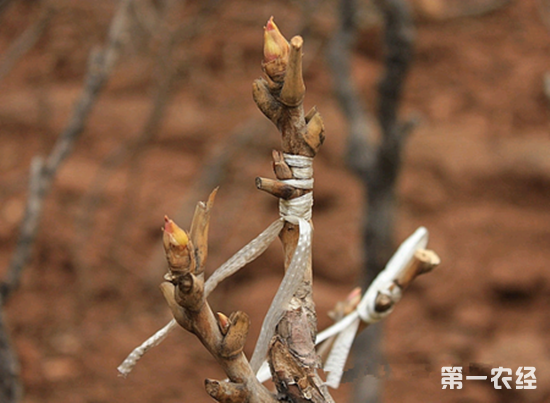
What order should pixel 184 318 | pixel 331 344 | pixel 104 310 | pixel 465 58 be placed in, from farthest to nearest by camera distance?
1. pixel 465 58
2. pixel 104 310
3. pixel 331 344
4. pixel 184 318

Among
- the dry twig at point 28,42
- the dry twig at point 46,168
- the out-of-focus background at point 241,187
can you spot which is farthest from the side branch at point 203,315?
the out-of-focus background at point 241,187

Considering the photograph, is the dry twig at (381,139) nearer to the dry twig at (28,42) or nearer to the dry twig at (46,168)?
the dry twig at (46,168)

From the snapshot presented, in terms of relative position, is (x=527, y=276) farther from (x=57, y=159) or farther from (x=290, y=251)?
(x=290, y=251)

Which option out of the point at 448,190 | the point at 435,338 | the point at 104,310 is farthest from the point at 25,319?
the point at 448,190

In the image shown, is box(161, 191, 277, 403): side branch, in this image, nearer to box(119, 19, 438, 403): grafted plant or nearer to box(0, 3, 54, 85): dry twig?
box(119, 19, 438, 403): grafted plant

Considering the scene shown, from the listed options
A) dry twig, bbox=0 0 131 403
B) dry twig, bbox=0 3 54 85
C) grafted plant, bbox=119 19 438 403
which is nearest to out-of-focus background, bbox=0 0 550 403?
dry twig, bbox=0 3 54 85

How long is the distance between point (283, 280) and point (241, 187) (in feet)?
8.05

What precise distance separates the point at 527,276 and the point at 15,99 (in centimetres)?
264

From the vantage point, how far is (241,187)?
115 inches

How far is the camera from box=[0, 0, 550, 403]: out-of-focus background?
2.49 metres

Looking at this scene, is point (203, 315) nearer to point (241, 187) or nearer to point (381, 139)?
point (381, 139)

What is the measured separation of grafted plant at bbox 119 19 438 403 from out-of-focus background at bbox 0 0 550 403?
5.84 ft

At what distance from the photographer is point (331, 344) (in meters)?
0.63

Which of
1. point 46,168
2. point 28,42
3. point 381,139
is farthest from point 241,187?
point 46,168
